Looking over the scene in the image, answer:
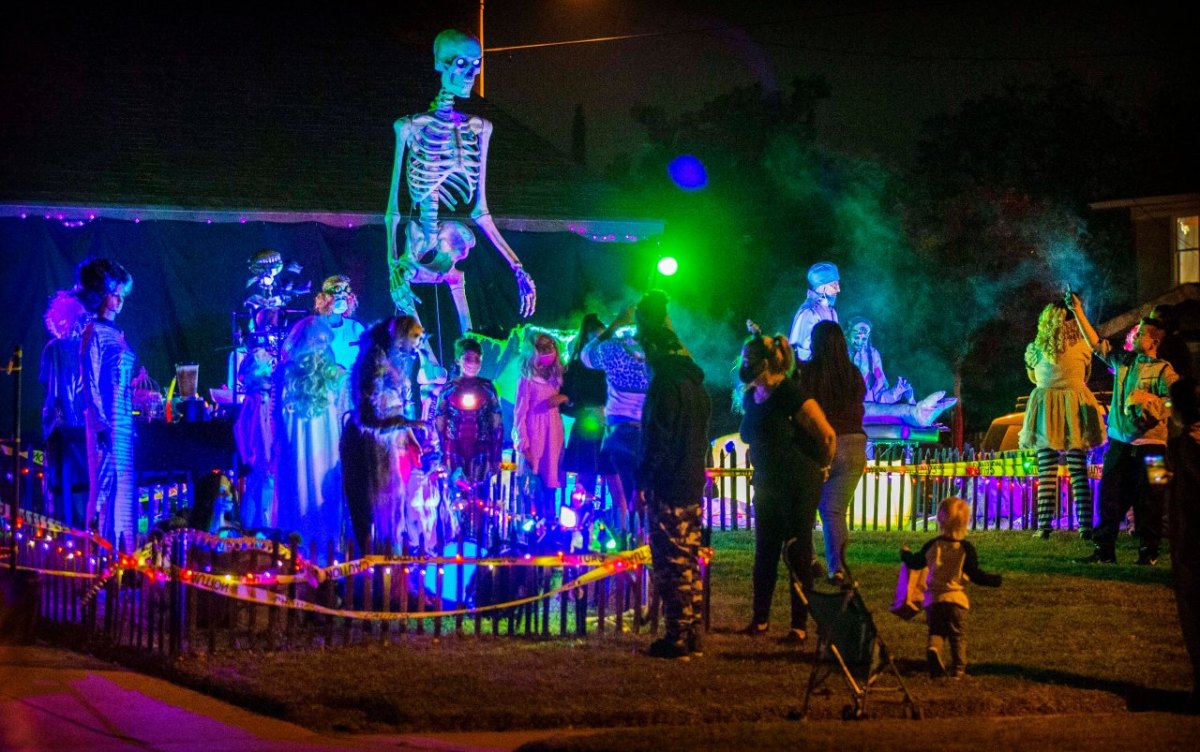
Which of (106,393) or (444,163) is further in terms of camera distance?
(444,163)

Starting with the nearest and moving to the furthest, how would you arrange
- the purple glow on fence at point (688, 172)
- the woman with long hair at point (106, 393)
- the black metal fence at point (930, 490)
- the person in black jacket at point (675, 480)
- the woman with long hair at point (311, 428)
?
the person in black jacket at point (675, 480) < the woman with long hair at point (311, 428) < the woman with long hair at point (106, 393) < the black metal fence at point (930, 490) < the purple glow on fence at point (688, 172)

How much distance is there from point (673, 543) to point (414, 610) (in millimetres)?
1904

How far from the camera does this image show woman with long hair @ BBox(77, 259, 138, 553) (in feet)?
39.6

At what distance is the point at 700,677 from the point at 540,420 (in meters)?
6.06

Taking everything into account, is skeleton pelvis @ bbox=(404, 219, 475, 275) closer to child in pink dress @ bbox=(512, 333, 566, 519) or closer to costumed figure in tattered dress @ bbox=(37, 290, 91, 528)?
child in pink dress @ bbox=(512, 333, 566, 519)

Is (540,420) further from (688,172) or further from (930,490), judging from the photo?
(688,172)

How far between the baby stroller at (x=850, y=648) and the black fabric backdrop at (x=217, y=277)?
11.9 m

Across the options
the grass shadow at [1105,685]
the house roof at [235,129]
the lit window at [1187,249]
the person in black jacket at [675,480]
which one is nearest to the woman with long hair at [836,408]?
the person in black jacket at [675,480]

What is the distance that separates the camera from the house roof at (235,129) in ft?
64.3

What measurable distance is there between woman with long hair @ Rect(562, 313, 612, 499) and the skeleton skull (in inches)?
367

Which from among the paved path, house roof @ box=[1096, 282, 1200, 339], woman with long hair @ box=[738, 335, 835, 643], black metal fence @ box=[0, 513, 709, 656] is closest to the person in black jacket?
woman with long hair @ box=[738, 335, 835, 643]

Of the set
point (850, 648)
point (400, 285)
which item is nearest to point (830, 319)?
point (400, 285)

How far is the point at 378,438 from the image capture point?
9.93 metres

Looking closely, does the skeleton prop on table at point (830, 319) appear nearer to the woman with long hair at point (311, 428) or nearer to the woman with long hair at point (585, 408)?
the woman with long hair at point (585, 408)
